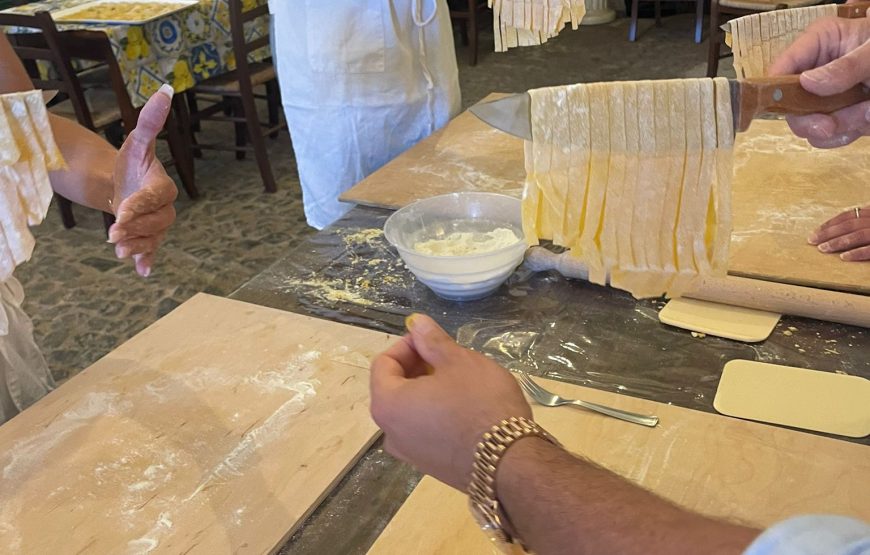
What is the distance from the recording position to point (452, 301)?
4.24 ft

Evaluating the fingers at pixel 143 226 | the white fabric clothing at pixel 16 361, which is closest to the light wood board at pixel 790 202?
the fingers at pixel 143 226

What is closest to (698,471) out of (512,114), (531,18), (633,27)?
(512,114)

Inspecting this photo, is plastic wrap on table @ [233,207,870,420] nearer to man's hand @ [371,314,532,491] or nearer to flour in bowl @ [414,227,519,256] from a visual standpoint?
flour in bowl @ [414,227,519,256]

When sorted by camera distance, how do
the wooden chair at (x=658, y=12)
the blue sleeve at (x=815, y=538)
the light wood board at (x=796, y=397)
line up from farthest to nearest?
the wooden chair at (x=658, y=12) → the light wood board at (x=796, y=397) → the blue sleeve at (x=815, y=538)

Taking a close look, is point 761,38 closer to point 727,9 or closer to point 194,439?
point 194,439

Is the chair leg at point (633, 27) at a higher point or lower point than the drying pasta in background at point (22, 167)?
lower

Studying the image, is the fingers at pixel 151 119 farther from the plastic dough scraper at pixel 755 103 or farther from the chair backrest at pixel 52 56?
the chair backrest at pixel 52 56

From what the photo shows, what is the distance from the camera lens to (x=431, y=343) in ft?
2.52

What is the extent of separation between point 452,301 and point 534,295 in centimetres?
14

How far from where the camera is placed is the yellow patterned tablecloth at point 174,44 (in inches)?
136

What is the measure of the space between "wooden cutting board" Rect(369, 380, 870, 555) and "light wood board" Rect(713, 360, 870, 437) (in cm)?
4

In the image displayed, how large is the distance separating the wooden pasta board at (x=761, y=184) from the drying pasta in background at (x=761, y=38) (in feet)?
0.91

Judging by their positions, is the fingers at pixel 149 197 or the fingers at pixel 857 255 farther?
the fingers at pixel 857 255

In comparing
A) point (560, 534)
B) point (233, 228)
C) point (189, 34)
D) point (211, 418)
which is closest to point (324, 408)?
point (211, 418)
